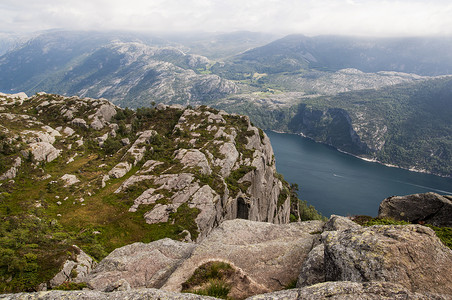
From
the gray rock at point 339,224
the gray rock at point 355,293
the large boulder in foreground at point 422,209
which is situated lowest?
the gray rock at point 339,224

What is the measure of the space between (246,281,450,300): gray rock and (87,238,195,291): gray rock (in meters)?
12.4

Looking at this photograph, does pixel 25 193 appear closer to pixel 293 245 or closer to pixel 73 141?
pixel 73 141

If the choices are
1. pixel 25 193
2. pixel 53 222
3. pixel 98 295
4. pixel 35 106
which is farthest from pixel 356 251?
pixel 35 106

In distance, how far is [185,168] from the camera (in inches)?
2180

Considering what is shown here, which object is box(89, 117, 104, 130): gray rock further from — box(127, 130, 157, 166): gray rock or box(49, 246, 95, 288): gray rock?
box(49, 246, 95, 288): gray rock

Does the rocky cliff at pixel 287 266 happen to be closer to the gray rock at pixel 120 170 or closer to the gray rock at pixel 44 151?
the gray rock at pixel 120 170

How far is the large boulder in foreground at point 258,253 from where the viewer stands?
16766 millimetres

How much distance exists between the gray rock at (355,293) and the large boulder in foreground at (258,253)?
5192 mm

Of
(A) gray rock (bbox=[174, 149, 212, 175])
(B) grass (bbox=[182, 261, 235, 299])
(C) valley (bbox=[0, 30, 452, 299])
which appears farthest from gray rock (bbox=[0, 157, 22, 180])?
(B) grass (bbox=[182, 261, 235, 299])

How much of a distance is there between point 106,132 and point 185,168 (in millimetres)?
38995

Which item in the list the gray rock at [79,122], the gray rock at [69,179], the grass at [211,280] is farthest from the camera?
the gray rock at [79,122]

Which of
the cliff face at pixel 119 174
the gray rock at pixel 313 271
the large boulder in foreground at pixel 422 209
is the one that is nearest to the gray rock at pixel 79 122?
the cliff face at pixel 119 174

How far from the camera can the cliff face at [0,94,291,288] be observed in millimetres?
39438

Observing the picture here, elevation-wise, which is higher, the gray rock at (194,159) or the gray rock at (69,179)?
the gray rock at (194,159)
